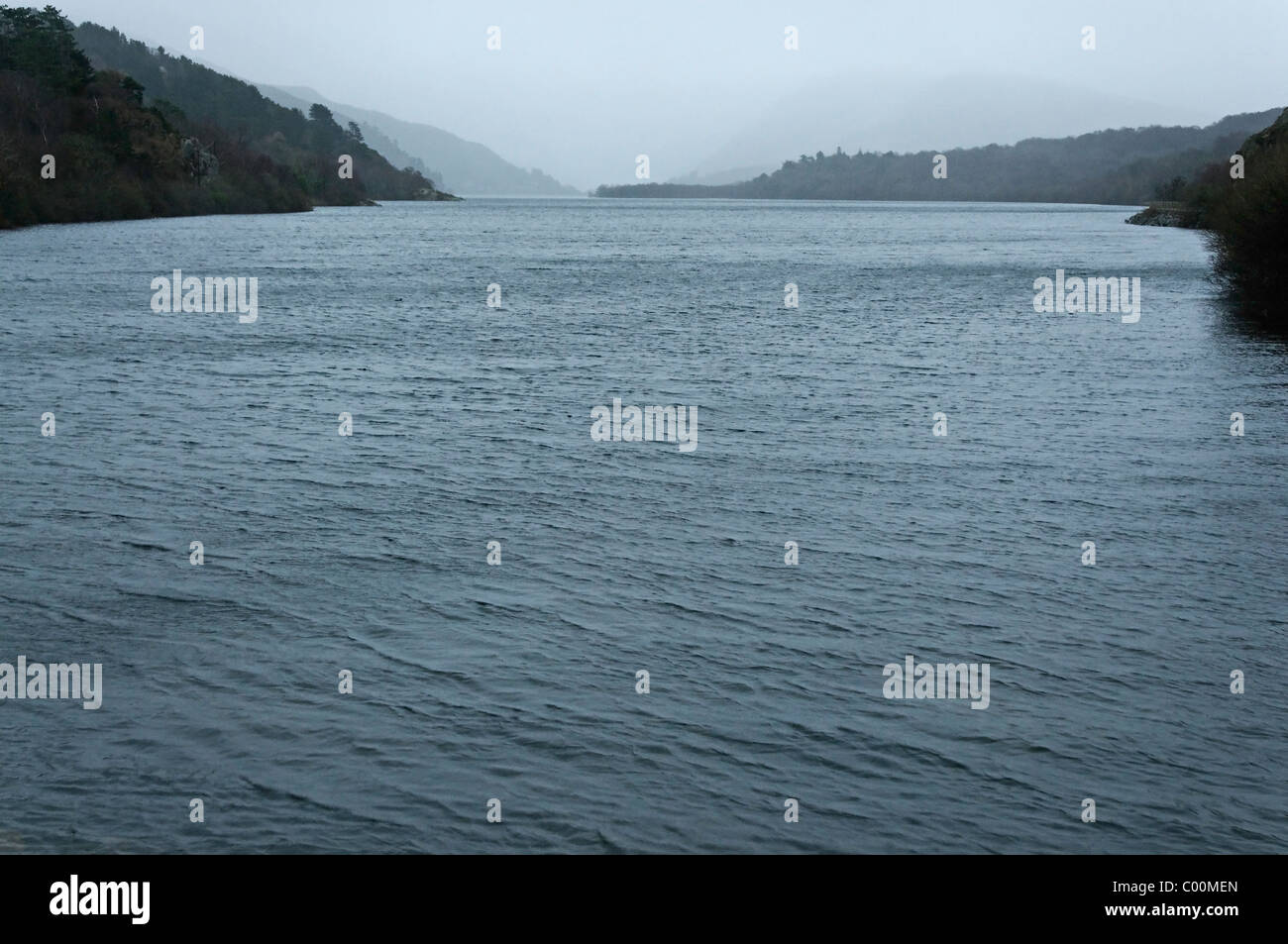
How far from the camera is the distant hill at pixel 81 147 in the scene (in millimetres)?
122875

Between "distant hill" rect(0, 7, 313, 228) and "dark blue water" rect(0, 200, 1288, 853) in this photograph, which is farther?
"distant hill" rect(0, 7, 313, 228)

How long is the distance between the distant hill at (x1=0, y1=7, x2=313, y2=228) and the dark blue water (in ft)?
286

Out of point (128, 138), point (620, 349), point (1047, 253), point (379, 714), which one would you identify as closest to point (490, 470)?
point (379, 714)

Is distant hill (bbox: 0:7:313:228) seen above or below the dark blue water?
above

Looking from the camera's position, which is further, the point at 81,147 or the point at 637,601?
the point at 81,147

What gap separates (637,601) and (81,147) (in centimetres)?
13511

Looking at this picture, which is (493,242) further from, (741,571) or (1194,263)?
(741,571)

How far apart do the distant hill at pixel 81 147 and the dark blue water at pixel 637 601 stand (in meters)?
87.2

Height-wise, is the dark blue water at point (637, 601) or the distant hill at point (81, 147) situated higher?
the distant hill at point (81, 147)

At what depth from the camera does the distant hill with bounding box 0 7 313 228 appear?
403ft

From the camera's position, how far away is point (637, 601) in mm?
19547

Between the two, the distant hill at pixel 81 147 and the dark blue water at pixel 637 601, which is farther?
the distant hill at pixel 81 147

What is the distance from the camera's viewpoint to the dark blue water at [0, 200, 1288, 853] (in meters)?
13.4

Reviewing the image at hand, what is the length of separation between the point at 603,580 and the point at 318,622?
4.50 metres
